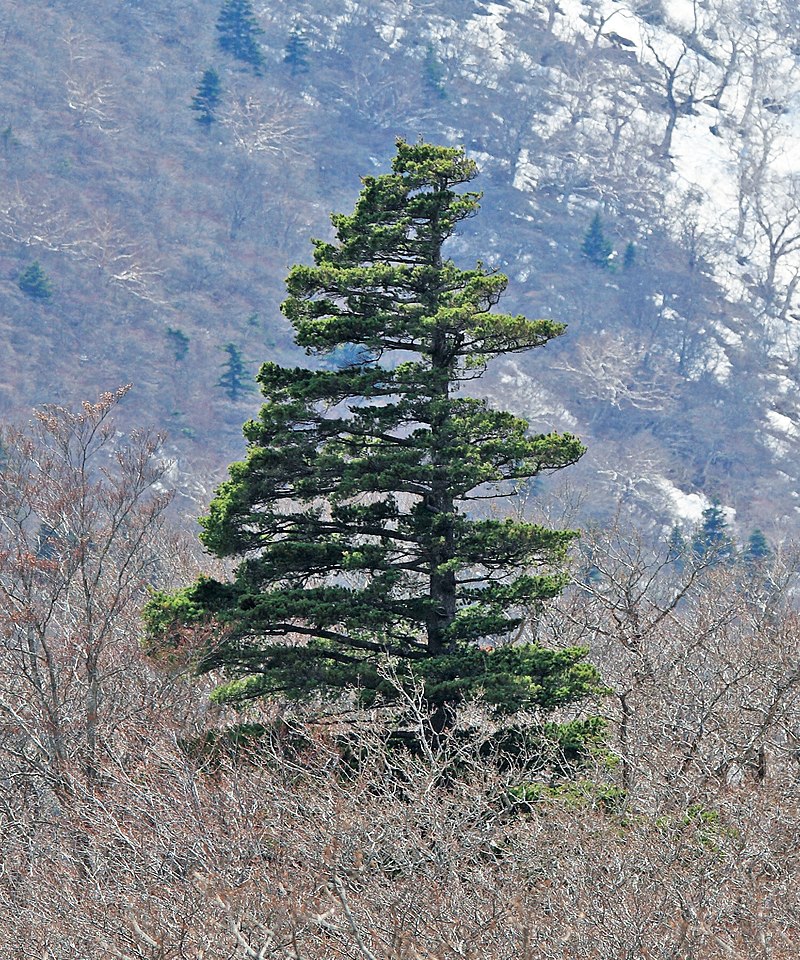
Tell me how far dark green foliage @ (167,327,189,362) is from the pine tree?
95.1 m

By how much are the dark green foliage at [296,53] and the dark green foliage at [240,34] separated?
8.91ft

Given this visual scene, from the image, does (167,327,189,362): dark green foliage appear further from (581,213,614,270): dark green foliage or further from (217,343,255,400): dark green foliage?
(581,213,614,270): dark green foliage

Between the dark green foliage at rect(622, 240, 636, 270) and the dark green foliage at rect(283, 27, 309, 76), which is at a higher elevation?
the dark green foliage at rect(283, 27, 309, 76)

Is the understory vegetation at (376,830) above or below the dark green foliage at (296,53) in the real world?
below

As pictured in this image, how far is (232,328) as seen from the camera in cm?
12269

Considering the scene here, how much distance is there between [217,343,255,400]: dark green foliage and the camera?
10600cm

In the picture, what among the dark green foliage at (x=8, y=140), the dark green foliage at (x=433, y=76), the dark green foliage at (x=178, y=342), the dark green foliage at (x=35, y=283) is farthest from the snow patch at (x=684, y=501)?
the dark green foliage at (x=8, y=140)

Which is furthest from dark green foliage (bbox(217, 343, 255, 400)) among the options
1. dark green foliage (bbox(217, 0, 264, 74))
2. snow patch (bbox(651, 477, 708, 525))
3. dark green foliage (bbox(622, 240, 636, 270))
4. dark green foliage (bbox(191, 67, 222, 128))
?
dark green foliage (bbox(217, 0, 264, 74))

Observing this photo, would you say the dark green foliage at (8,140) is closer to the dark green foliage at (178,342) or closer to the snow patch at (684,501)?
the dark green foliage at (178,342)

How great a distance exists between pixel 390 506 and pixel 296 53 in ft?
440

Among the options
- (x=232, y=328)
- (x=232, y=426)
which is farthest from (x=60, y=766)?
(x=232, y=328)

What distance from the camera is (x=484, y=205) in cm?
13575

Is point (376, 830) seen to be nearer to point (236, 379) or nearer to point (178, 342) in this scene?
point (236, 379)

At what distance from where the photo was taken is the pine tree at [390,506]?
2131 centimetres
